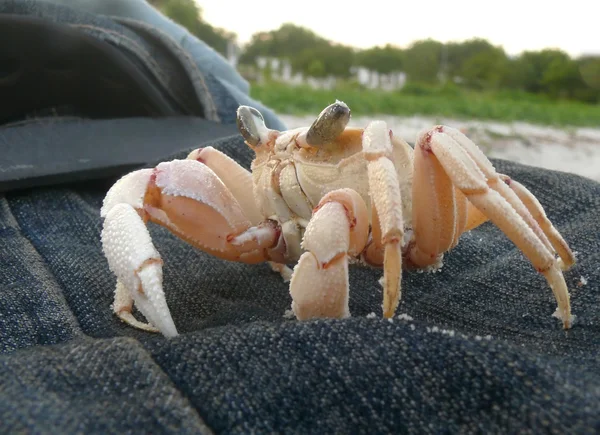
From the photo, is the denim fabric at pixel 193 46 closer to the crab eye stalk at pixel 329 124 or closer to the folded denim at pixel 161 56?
the folded denim at pixel 161 56

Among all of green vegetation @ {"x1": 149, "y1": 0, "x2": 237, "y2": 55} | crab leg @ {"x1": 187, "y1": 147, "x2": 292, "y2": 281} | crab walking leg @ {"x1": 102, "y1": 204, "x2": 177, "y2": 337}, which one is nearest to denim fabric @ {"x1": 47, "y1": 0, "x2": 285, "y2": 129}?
crab leg @ {"x1": 187, "y1": 147, "x2": 292, "y2": 281}

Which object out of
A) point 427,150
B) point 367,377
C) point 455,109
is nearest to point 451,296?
point 427,150

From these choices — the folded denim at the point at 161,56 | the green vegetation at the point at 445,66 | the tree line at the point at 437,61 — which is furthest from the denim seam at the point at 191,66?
the tree line at the point at 437,61

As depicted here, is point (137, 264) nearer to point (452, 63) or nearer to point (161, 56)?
point (161, 56)

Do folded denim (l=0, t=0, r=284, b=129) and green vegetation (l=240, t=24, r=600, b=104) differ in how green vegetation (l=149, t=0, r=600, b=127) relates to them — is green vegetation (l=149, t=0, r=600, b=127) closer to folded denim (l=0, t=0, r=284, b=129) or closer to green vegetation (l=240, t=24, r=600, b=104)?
green vegetation (l=240, t=24, r=600, b=104)

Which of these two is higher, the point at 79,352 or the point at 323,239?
the point at 323,239

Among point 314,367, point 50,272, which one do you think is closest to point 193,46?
point 50,272

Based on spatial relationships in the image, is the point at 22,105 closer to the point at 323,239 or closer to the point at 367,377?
the point at 323,239
